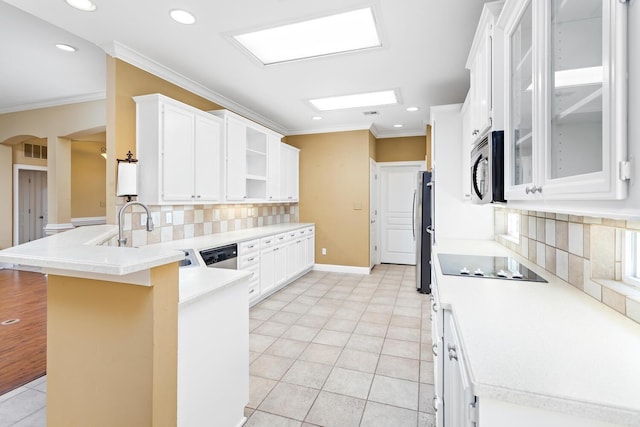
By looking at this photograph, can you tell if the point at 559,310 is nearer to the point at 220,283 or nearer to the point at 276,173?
the point at 220,283

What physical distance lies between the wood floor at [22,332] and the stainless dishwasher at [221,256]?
144 centimetres

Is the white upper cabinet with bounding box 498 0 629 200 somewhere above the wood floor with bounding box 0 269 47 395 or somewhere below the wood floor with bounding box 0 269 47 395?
above

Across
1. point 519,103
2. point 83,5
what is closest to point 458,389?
point 519,103

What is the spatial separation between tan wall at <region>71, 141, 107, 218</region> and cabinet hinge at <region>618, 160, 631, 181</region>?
8.20 meters

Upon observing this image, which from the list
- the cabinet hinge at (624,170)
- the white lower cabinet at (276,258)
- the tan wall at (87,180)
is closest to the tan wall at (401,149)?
the white lower cabinet at (276,258)

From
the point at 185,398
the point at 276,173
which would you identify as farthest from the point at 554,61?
the point at 276,173

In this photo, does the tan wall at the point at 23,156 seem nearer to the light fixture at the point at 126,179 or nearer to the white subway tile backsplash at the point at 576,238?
the light fixture at the point at 126,179

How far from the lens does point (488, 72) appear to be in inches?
67.5

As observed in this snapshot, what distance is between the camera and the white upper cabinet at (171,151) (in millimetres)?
2814

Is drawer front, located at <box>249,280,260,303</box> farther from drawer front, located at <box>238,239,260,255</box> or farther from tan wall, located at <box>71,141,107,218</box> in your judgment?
tan wall, located at <box>71,141,107,218</box>

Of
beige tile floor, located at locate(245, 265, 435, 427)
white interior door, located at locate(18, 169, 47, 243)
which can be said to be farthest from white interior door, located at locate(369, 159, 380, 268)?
white interior door, located at locate(18, 169, 47, 243)

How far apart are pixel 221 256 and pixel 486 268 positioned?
2.39m

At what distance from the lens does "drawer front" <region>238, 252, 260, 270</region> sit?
11.7ft

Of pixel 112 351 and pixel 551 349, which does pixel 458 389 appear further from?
pixel 112 351
